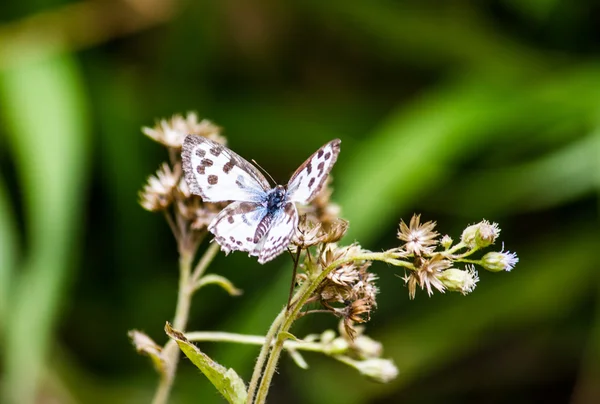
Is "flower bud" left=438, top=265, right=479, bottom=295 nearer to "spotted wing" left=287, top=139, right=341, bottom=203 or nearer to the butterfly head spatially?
"spotted wing" left=287, top=139, right=341, bottom=203

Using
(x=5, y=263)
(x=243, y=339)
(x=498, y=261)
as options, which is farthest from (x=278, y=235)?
(x=5, y=263)

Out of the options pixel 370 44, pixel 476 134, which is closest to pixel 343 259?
pixel 476 134

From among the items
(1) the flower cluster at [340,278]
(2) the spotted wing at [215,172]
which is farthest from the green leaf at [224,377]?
(2) the spotted wing at [215,172]

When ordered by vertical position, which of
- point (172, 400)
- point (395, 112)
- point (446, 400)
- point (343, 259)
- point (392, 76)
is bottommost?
point (343, 259)

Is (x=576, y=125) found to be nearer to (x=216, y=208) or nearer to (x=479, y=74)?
(x=479, y=74)

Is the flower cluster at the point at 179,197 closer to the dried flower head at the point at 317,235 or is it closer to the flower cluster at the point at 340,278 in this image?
the flower cluster at the point at 340,278

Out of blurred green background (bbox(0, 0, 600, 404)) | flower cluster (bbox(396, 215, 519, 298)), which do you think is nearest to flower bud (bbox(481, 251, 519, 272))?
flower cluster (bbox(396, 215, 519, 298))
